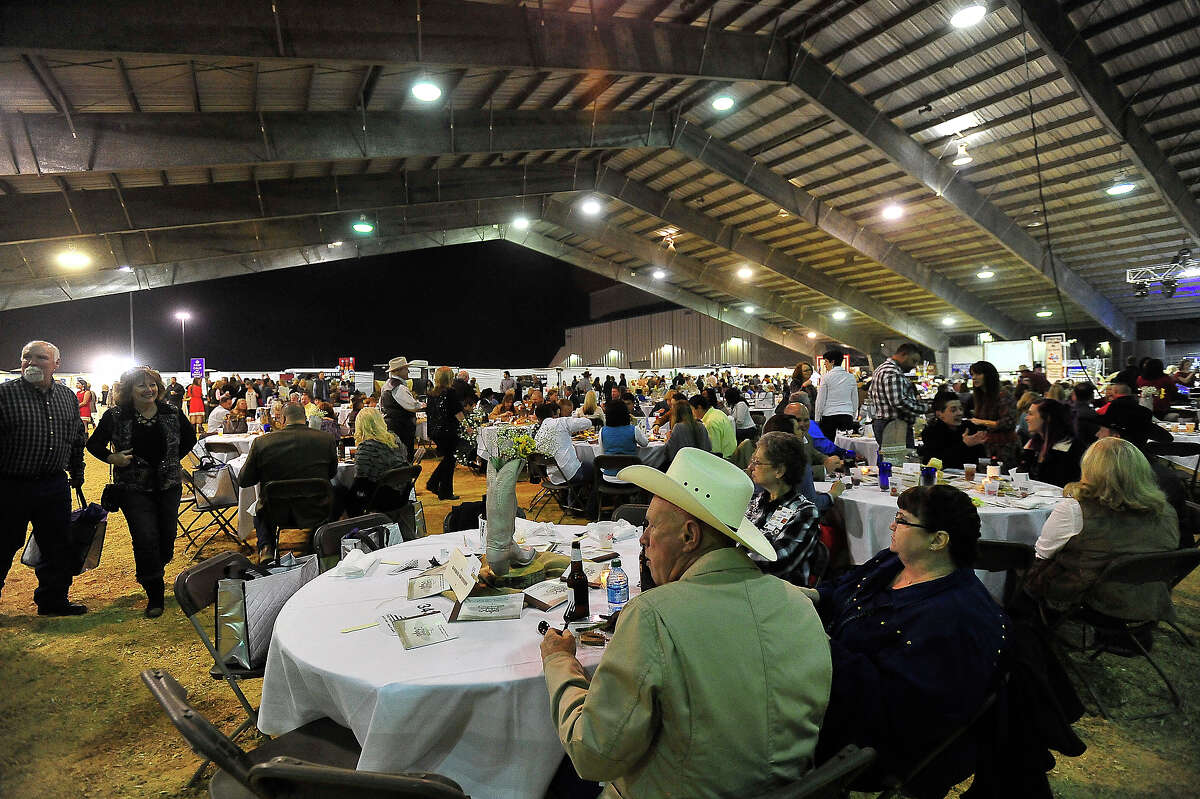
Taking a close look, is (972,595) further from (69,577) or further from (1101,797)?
(69,577)

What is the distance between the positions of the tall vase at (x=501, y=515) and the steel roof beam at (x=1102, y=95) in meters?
7.87

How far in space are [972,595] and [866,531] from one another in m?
2.28

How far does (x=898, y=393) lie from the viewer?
6195 mm

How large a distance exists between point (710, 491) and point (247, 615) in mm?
1851

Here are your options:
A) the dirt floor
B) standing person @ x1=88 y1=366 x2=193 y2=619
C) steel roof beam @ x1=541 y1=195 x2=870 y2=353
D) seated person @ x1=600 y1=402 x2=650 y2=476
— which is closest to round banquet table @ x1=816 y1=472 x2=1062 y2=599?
the dirt floor

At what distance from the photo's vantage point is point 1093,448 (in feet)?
9.87

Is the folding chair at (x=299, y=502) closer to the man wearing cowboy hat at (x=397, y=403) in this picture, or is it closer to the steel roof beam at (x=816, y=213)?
the man wearing cowboy hat at (x=397, y=403)

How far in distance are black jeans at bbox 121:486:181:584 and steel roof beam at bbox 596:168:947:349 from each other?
11.0 m

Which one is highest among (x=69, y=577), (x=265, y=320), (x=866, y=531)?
(x=265, y=320)

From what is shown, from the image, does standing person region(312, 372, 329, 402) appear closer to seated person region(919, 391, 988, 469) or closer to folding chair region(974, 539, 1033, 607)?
seated person region(919, 391, 988, 469)

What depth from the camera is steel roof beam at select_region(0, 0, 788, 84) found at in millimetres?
4852

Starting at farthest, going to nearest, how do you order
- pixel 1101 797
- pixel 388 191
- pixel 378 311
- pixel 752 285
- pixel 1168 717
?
pixel 378 311 < pixel 752 285 < pixel 388 191 < pixel 1168 717 < pixel 1101 797

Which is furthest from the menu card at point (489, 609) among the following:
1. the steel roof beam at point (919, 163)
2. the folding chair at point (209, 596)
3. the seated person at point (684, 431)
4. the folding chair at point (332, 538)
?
the steel roof beam at point (919, 163)

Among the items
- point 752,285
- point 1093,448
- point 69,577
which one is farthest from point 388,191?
point 752,285
